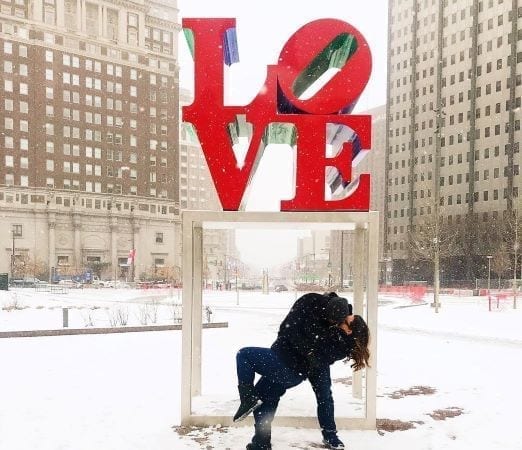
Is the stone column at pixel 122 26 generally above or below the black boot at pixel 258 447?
above

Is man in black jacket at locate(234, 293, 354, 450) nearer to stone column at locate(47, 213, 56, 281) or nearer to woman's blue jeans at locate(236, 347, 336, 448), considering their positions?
woman's blue jeans at locate(236, 347, 336, 448)

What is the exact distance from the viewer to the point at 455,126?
76.1 meters

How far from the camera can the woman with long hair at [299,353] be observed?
16.1 ft

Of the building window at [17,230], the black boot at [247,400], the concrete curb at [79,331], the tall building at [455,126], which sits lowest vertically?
the concrete curb at [79,331]

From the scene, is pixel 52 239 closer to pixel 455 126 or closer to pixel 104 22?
pixel 104 22

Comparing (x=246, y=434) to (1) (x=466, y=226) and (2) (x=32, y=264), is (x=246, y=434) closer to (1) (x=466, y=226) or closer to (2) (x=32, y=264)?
(1) (x=466, y=226)

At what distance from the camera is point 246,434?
5.82 m

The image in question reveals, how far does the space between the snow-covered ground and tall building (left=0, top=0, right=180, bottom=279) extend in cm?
6761

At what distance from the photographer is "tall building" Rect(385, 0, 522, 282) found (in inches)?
2702

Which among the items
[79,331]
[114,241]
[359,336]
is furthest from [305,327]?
[114,241]

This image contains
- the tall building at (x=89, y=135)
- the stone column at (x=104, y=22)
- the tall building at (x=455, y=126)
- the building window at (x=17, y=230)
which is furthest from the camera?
the stone column at (x=104, y=22)

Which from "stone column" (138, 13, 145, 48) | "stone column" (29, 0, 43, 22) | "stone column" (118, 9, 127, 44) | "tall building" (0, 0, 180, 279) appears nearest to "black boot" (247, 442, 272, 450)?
"tall building" (0, 0, 180, 279)

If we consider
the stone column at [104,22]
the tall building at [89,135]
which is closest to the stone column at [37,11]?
the tall building at [89,135]

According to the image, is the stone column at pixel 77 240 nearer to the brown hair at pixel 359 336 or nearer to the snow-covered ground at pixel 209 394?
the snow-covered ground at pixel 209 394
